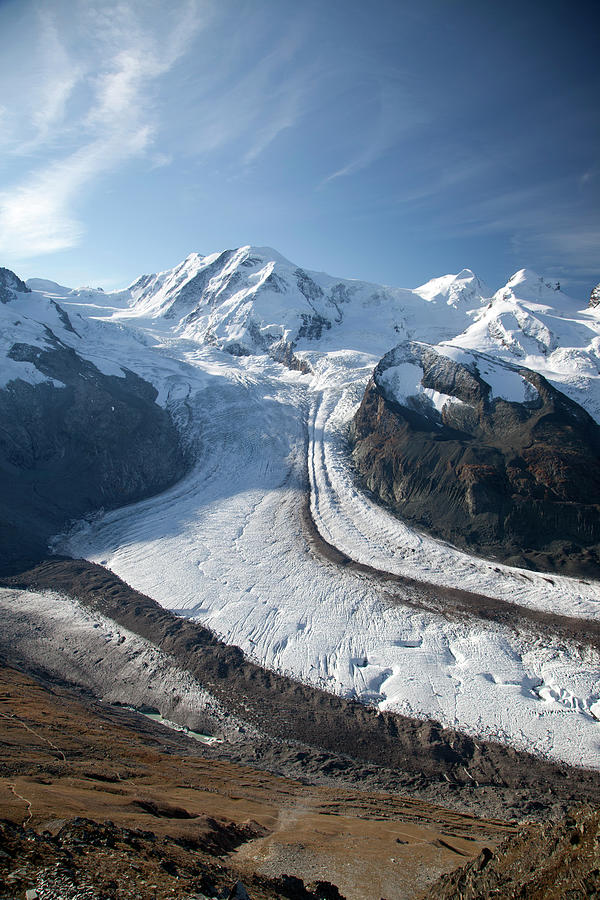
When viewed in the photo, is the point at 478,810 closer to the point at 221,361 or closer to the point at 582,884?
the point at 582,884

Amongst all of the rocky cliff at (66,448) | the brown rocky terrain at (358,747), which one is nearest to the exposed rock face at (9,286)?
the rocky cliff at (66,448)

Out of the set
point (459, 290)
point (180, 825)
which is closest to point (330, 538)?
point (180, 825)

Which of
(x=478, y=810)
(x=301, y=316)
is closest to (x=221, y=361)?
(x=301, y=316)

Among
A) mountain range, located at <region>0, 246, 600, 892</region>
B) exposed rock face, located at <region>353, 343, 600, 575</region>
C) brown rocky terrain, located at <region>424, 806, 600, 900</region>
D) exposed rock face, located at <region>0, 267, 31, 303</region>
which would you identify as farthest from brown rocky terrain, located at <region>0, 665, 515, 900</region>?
exposed rock face, located at <region>0, 267, 31, 303</region>

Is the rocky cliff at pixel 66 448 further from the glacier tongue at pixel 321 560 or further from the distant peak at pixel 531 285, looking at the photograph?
the distant peak at pixel 531 285

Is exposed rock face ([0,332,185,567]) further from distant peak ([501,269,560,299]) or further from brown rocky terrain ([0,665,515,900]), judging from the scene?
distant peak ([501,269,560,299])

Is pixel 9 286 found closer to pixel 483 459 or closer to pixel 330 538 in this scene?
pixel 330 538
